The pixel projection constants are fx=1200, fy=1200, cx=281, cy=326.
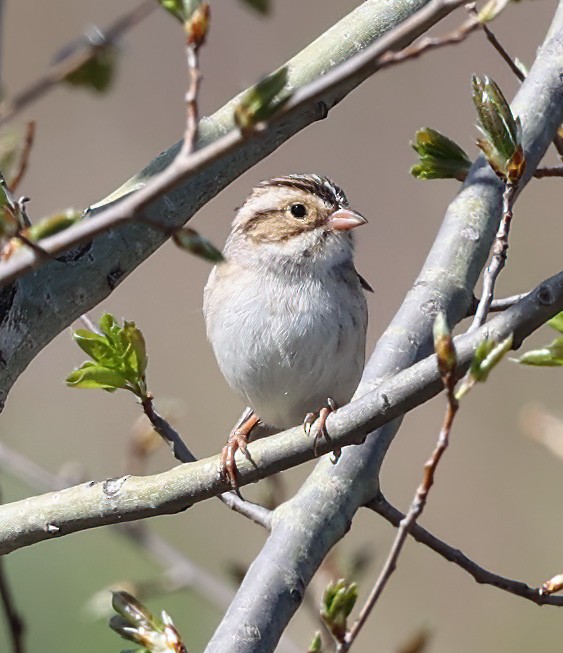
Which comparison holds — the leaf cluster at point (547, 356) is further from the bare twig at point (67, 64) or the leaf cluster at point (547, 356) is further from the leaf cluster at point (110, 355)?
the bare twig at point (67, 64)

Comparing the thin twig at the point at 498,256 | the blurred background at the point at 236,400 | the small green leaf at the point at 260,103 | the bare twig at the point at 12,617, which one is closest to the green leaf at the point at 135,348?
the bare twig at the point at 12,617

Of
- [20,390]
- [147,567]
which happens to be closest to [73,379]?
[147,567]

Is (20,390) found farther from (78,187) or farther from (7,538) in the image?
(7,538)

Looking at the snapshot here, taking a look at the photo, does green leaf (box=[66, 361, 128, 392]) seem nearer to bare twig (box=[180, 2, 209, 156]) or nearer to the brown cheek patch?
bare twig (box=[180, 2, 209, 156])

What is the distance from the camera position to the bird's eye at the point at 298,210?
3370 mm

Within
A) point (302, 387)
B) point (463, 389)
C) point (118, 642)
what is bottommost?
point (118, 642)

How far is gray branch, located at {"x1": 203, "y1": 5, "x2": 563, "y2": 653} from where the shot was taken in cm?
224

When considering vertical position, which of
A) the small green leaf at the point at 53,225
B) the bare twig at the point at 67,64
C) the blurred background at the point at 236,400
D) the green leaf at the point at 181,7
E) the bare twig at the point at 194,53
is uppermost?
the bare twig at the point at 67,64

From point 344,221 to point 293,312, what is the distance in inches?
13.3

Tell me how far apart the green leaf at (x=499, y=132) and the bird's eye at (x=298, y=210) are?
51.1 inches

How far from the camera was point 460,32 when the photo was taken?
4.36ft

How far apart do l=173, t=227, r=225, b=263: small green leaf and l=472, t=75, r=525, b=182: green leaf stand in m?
0.86

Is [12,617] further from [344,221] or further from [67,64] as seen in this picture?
[344,221]

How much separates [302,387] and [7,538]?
115 cm
